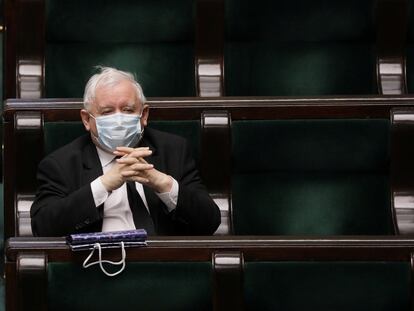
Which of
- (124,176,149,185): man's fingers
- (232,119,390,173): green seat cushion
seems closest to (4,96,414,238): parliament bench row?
(232,119,390,173): green seat cushion

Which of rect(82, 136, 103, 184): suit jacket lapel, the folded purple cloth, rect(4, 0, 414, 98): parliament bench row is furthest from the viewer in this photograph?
rect(4, 0, 414, 98): parliament bench row

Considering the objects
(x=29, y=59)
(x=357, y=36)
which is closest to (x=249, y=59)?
(x=357, y=36)

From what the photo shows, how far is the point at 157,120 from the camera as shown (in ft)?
3.61

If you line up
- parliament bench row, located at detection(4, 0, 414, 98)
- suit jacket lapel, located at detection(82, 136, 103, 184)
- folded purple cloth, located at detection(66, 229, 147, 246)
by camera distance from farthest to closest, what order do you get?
parliament bench row, located at detection(4, 0, 414, 98), suit jacket lapel, located at detection(82, 136, 103, 184), folded purple cloth, located at detection(66, 229, 147, 246)

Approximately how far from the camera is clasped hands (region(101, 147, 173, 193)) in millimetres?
981

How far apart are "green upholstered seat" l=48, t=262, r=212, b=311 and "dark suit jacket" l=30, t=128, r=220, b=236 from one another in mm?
66

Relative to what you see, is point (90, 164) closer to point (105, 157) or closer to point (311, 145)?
point (105, 157)

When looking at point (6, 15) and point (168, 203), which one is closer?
point (168, 203)

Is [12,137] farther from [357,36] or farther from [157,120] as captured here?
[357,36]

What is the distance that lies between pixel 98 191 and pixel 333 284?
192 millimetres

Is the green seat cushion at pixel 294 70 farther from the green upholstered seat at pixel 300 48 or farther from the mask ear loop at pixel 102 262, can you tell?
the mask ear loop at pixel 102 262

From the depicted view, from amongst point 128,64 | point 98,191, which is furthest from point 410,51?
point 98,191

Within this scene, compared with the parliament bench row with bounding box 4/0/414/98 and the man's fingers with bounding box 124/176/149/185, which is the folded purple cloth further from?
the parliament bench row with bounding box 4/0/414/98

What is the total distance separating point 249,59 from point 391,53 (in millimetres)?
130
